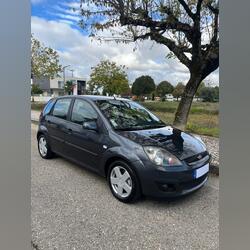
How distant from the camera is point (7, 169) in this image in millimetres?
1206

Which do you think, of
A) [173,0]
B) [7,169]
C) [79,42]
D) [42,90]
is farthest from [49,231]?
[173,0]

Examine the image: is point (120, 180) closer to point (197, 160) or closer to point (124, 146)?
point (124, 146)

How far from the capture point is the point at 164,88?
59.0 inches

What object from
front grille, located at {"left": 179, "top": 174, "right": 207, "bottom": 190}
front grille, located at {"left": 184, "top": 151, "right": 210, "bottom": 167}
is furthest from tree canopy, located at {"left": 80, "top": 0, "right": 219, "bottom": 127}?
front grille, located at {"left": 179, "top": 174, "right": 207, "bottom": 190}

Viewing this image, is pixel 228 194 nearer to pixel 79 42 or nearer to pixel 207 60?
pixel 207 60

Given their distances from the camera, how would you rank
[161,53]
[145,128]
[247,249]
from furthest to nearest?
1. [145,128]
2. [161,53]
3. [247,249]

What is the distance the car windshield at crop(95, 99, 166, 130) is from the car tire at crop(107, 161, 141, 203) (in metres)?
0.25

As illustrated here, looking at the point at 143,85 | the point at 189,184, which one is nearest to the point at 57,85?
the point at 143,85

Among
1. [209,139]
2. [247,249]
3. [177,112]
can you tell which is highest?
[177,112]

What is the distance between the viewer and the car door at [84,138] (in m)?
1.65

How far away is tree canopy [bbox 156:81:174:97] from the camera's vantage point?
4.88ft

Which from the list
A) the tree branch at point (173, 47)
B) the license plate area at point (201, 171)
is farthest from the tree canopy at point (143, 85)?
the license plate area at point (201, 171)

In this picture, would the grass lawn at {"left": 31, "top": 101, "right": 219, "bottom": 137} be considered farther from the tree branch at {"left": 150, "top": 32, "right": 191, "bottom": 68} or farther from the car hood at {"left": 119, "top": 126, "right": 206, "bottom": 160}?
the tree branch at {"left": 150, "top": 32, "right": 191, "bottom": 68}

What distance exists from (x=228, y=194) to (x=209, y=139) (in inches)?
13.3
